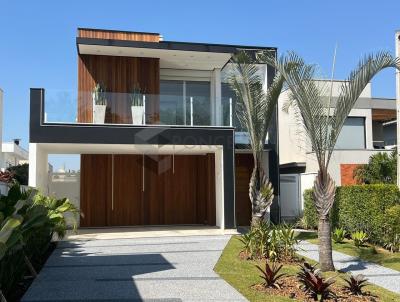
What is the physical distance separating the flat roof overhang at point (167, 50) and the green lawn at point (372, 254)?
8.43 m

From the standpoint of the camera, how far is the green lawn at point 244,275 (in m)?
8.09

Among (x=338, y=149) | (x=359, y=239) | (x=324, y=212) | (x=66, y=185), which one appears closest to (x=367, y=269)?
(x=324, y=212)

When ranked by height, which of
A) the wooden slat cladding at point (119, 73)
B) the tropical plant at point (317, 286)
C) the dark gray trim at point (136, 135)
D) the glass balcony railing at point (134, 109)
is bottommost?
the tropical plant at point (317, 286)

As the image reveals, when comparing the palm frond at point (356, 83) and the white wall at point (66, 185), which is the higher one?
the palm frond at point (356, 83)

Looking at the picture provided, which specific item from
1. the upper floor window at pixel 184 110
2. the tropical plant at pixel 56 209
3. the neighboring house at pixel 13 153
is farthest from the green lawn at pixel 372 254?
the neighboring house at pixel 13 153

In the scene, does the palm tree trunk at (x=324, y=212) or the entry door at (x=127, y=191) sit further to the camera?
the entry door at (x=127, y=191)

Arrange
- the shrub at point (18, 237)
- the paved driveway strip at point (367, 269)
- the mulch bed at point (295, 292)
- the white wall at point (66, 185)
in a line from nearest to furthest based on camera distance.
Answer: the shrub at point (18, 237) < the mulch bed at point (295, 292) < the paved driveway strip at point (367, 269) < the white wall at point (66, 185)

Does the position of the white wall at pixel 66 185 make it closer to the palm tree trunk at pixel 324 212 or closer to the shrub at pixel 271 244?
the shrub at pixel 271 244

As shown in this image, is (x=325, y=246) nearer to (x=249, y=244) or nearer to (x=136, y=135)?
(x=249, y=244)

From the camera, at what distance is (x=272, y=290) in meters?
8.45

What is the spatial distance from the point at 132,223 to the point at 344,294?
13542mm

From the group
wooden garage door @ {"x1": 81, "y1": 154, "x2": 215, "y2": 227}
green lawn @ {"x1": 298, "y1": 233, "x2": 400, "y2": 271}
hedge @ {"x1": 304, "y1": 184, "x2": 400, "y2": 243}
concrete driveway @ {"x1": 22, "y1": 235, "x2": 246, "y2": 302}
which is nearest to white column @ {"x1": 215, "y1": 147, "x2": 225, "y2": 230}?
wooden garage door @ {"x1": 81, "y1": 154, "x2": 215, "y2": 227}

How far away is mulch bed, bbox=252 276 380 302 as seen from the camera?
7840 mm

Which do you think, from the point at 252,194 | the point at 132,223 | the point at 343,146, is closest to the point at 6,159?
the point at 132,223
